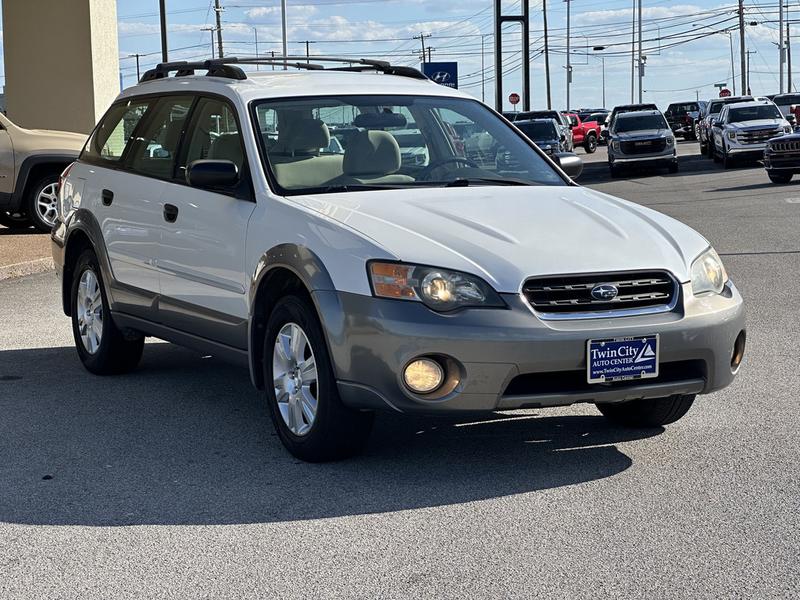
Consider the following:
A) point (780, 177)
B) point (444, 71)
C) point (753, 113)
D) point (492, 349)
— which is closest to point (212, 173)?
point (492, 349)

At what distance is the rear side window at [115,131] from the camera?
8133mm

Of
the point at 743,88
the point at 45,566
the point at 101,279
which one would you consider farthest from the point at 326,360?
the point at 743,88

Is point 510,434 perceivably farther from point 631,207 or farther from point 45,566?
point 45,566

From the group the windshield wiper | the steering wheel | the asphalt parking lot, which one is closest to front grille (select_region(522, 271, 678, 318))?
the asphalt parking lot

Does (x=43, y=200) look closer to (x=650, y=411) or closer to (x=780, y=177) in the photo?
(x=650, y=411)

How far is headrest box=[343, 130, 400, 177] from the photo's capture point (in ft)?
21.6

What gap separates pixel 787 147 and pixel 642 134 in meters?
9.39

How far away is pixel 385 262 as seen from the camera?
17.9ft

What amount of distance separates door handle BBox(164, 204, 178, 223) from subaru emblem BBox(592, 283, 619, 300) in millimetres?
2595

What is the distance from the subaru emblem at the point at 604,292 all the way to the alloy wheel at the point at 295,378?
49.2 inches

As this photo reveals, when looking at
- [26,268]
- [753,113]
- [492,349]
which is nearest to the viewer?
[492,349]

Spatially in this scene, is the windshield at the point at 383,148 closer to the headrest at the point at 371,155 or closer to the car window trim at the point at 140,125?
the headrest at the point at 371,155

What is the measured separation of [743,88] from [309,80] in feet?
304

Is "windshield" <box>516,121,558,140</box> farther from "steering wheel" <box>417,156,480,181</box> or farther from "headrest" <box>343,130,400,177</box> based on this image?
"headrest" <box>343,130,400,177</box>
